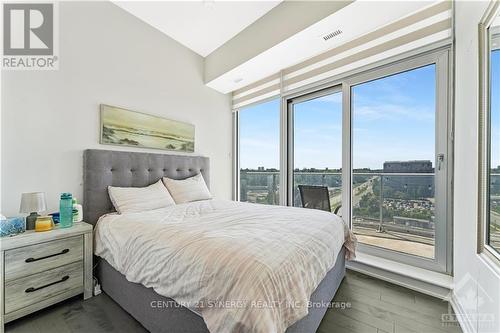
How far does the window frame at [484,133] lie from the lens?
134 cm

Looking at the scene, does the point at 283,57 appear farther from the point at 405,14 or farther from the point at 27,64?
the point at 27,64

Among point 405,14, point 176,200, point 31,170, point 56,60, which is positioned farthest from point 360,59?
point 31,170

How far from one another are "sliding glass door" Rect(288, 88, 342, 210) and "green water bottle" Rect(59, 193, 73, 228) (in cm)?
270

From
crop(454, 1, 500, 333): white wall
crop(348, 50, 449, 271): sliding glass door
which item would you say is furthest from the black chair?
crop(454, 1, 500, 333): white wall

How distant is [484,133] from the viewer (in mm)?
1376

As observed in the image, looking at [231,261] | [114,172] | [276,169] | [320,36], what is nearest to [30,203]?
[114,172]

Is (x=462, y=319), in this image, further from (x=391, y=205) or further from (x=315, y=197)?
(x=315, y=197)

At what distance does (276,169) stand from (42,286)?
2.95m

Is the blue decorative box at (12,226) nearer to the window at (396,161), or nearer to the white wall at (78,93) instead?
the white wall at (78,93)

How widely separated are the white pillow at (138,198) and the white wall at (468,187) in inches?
103

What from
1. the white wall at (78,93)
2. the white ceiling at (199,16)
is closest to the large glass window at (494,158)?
the white ceiling at (199,16)

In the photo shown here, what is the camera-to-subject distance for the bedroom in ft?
4.18

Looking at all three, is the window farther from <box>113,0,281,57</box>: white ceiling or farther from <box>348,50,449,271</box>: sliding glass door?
<box>113,0,281,57</box>: white ceiling

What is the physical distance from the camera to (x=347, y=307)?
5.72 feet
